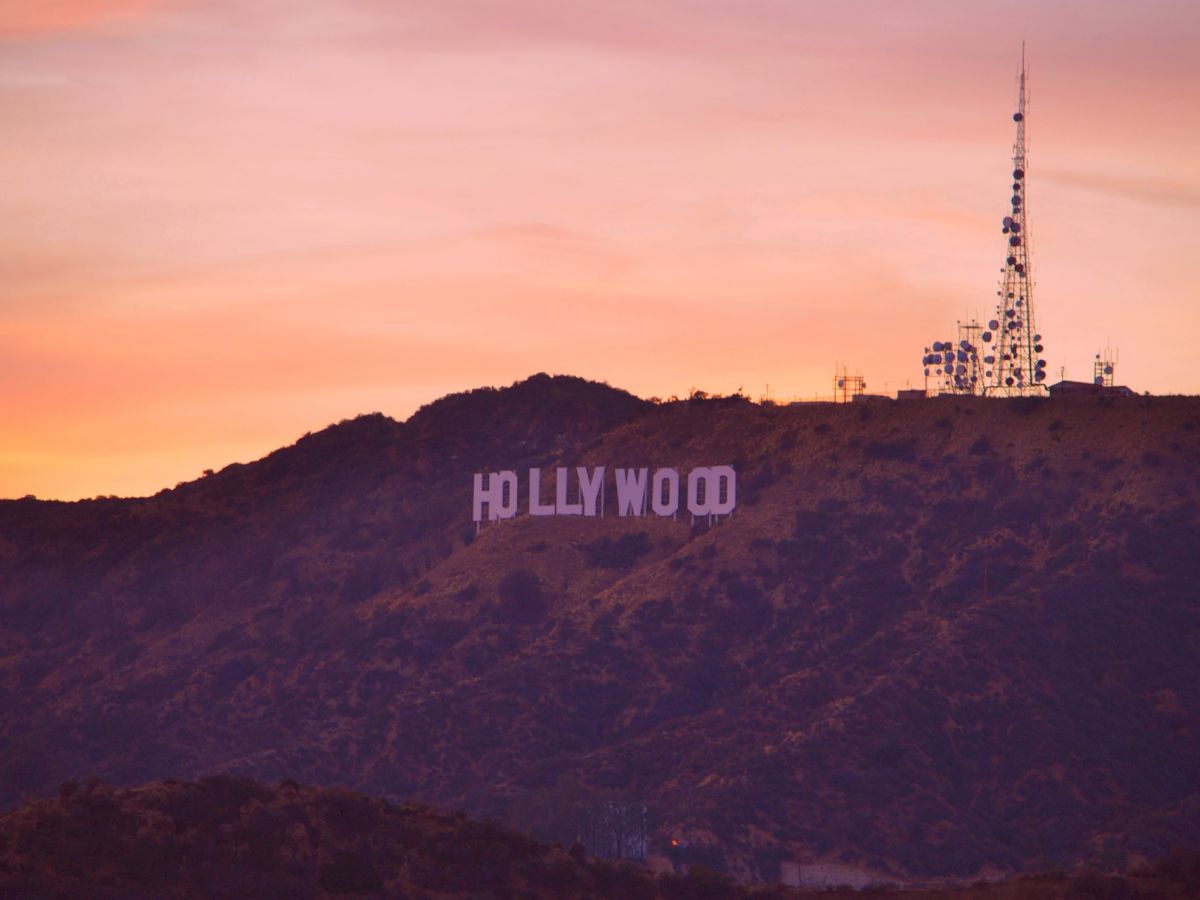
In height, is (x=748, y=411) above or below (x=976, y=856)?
above

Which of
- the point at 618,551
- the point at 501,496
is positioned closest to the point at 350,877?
the point at 618,551

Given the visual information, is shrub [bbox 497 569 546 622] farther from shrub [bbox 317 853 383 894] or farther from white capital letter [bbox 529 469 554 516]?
shrub [bbox 317 853 383 894]

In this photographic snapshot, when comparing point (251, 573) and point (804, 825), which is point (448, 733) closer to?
point (804, 825)

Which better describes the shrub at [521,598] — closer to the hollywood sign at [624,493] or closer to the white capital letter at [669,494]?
the hollywood sign at [624,493]

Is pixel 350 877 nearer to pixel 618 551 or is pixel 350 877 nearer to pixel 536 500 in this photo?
pixel 618 551

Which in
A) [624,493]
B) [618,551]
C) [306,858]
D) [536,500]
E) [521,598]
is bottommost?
[306,858]

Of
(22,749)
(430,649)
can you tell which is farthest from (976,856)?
(22,749)
